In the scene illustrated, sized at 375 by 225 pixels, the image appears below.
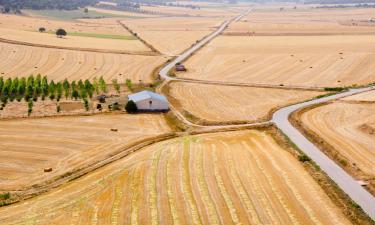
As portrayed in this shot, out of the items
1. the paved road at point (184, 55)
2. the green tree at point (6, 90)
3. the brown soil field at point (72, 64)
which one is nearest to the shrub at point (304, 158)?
the green tree at point (6, 90)

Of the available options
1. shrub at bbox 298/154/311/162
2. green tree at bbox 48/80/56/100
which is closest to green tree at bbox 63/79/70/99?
green tree at bbox 48/80/56/100

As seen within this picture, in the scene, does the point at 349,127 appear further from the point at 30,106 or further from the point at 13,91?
the point at 13,91

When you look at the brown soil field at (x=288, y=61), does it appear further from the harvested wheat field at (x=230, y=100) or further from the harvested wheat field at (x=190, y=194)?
the harvested wheat field at (x=190, y=194)

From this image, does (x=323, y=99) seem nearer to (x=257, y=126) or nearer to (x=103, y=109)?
(x=257, y=126)

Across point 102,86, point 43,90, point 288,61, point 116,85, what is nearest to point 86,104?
point 43,90

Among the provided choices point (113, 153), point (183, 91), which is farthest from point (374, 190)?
point (183, 91)

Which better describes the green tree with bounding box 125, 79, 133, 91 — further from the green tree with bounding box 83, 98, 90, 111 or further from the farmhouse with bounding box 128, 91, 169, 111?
the farmhouse with bounding box 128, 91, 169, 111

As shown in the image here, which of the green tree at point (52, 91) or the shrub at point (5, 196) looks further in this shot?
the green tree at point (52, 91)
